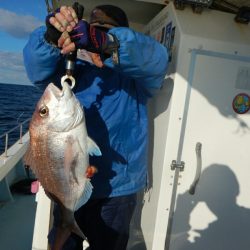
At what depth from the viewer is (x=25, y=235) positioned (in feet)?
15.0

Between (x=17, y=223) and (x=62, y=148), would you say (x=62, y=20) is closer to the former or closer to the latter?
(x=62, y=148)

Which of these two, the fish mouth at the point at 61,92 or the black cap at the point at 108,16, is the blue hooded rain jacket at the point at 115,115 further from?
the fish mouth at the point at 61,92

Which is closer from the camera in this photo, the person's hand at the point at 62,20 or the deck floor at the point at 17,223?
the person's hand at the point at 62,20

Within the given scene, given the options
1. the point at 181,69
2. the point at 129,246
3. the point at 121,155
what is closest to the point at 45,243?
the point at 129,246

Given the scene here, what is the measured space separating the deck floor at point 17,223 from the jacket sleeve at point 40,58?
2.56 meters

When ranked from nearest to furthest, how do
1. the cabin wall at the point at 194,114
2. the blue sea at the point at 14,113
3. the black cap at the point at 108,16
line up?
the black cap at the point at 108,16 < the cabin wall at the point at 194,114 < the blue sea at the point at 14,113

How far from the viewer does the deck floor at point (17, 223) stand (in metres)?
4.38

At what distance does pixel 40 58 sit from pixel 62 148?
61 centimetres

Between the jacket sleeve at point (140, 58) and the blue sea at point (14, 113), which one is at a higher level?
the jacket sleeve at point (140, 58)

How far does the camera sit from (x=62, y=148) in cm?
210

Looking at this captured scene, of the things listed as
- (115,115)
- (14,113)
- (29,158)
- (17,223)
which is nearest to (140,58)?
(115,115)

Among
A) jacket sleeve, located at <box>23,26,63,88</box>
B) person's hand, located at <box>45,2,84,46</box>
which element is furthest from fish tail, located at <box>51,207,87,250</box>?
person's hand, located at <box>45,2,84,46</box>

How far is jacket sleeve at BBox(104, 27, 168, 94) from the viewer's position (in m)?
2.20

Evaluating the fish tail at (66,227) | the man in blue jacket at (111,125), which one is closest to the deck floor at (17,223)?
the man in blue jacket at (111,125)
